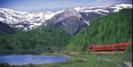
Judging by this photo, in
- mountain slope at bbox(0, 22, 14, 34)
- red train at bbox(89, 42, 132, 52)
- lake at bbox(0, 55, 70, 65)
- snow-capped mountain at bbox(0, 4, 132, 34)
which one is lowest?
lake at bbox(0, 55, 70, 65)

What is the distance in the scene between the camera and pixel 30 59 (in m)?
3.81

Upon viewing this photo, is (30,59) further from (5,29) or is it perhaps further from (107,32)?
(107,32)

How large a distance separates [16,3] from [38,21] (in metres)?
0.43

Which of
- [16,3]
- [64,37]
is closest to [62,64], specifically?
[64,37]

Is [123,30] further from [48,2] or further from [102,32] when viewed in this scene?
[48,2]

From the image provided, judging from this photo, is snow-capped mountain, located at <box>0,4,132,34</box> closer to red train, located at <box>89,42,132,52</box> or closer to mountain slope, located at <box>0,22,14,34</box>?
mountain slope, located at <box>0,22,14,34</box>

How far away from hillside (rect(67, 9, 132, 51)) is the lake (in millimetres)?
253

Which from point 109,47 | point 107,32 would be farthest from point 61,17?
point 109,47

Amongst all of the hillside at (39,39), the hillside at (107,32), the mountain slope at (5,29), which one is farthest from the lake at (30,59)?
the mountain slope at (5,29)

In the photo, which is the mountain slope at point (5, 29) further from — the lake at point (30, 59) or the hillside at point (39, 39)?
the lake at point (30, 59)

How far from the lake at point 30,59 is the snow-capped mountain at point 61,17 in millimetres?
417

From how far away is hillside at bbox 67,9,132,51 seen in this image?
3.69m

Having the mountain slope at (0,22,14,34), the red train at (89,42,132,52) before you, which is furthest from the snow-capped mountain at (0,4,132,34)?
the red train at (89,42,132,52)

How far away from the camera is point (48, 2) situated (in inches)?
152
